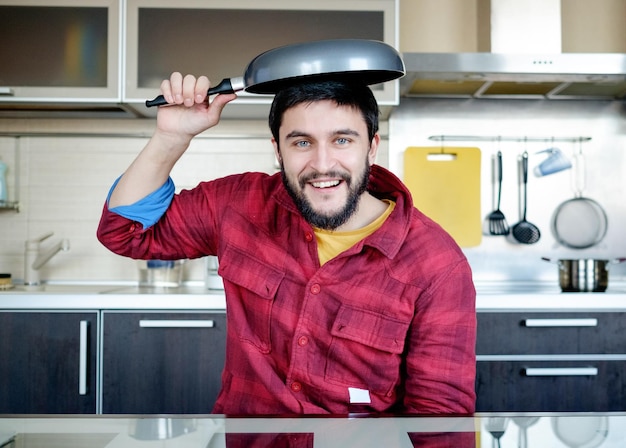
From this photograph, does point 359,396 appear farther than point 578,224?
No

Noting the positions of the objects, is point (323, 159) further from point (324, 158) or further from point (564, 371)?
point (564, 371)

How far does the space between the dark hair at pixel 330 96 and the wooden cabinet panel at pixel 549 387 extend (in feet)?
4.28

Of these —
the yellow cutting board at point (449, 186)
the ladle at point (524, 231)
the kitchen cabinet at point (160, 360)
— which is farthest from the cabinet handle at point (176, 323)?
the ladle at point (524, 231)

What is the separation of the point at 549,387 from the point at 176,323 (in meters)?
1.28

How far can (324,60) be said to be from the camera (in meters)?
0.85

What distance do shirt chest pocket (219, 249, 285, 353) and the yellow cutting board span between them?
5.06ft

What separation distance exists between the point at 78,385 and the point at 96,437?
5.31ft

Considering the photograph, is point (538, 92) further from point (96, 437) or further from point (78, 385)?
point (96, 437)

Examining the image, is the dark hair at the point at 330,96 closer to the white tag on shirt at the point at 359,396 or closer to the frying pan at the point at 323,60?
the frying pan at the point at 323,60

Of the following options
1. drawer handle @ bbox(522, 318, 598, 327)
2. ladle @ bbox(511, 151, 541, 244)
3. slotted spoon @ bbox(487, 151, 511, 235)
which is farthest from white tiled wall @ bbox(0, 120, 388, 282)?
drawer handle @ bbox(522, 318, 598, 327)

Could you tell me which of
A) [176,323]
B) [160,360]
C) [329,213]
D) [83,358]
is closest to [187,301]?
[176,323]

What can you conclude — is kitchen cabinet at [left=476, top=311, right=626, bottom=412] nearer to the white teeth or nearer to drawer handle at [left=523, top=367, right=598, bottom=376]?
drawer handle at [left=523, top=367, right=598, bottom=376]

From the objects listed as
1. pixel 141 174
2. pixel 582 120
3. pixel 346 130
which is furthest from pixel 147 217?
pixel 582 120

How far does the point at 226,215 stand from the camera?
4.34 ft
